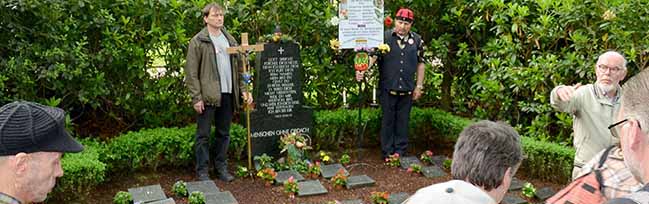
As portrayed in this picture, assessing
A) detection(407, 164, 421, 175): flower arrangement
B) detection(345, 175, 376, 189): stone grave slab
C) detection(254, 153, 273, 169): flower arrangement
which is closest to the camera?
detection(345, 175, 376, 189): stone grave slab

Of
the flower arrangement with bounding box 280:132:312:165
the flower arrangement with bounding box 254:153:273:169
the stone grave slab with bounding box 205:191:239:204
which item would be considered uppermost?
the flower arrangement with bounding box 280:132:312:165

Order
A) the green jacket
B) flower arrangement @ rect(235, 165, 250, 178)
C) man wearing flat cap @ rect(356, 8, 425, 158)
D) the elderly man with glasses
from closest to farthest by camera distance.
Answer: the elderly man with glasses < the green jacket < flower arrangement @ rect(235, 165, 250, 178) < man wearing flat cap @ rect(356, 8, 425, 158)

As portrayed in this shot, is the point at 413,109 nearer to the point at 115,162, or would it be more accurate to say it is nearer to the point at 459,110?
the point at 459,110

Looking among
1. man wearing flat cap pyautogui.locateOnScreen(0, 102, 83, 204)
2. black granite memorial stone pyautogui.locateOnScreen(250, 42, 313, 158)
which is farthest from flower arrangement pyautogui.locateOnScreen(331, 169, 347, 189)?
man wearing flat cap pyautogui.locateOnScreen(0, 102, 83, 204)

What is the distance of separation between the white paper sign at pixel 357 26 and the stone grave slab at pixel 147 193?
256cm

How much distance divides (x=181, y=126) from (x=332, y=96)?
6.21ft

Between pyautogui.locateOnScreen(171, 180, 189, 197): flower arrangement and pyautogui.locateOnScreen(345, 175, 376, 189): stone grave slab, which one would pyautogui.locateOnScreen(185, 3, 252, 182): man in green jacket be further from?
pyautogui.locateOnScreen(345, 175, 376, 189): stone grave slab

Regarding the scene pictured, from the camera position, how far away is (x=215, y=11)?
5891mm

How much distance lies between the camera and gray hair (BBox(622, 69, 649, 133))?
185cm

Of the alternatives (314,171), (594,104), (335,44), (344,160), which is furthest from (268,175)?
(594,104)

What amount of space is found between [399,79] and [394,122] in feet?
1.80

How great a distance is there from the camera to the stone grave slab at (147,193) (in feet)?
17.8

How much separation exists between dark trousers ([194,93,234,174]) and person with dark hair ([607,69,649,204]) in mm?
4562

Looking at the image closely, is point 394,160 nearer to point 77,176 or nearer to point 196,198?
point 196,198
